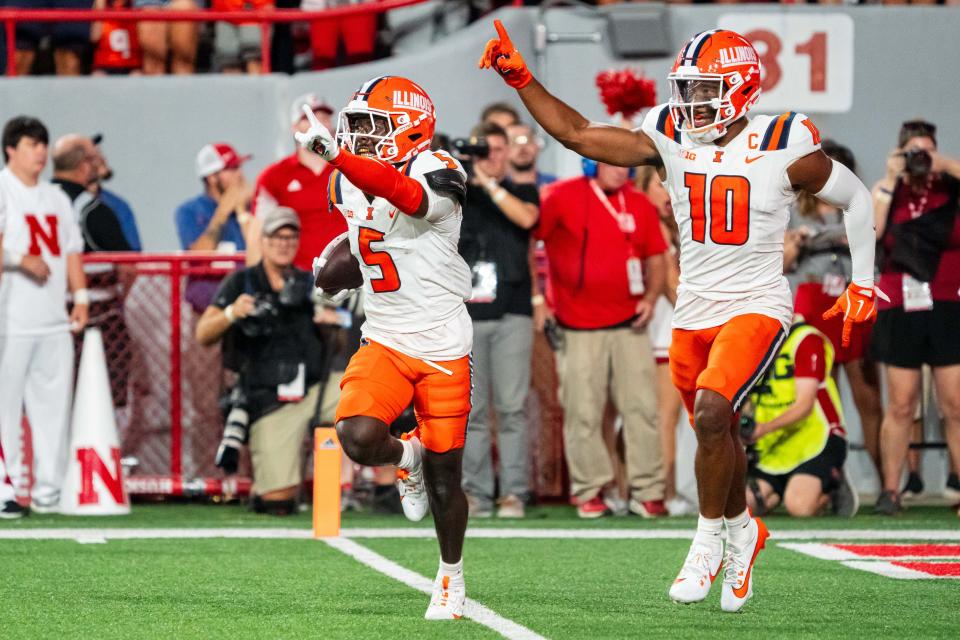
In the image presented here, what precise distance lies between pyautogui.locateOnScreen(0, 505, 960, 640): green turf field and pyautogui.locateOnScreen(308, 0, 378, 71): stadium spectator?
4.84 m

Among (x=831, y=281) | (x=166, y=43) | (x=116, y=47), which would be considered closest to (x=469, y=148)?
(x=831, y=281)

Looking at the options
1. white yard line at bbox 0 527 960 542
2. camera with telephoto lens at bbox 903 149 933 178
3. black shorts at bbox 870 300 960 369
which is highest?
camera with telephoto lens at bbox 903 149 933 178

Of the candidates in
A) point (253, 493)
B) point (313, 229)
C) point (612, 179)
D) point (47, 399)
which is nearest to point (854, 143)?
point (612, 179)

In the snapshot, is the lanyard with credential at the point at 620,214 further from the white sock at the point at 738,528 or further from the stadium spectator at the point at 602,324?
the white sock at the point at 738,528

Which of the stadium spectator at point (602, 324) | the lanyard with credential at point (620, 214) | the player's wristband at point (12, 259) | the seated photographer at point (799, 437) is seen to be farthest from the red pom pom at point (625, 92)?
the player's wristband at point (12, 259)

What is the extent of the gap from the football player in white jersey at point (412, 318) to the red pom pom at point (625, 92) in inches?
134

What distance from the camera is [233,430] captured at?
9.59m

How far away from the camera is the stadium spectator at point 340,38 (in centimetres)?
1248

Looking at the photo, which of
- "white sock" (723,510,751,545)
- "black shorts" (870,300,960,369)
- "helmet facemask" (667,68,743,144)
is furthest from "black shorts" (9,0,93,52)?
"white sock" (723,510,751,545)

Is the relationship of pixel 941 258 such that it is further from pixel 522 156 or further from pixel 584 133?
pixel 584 133

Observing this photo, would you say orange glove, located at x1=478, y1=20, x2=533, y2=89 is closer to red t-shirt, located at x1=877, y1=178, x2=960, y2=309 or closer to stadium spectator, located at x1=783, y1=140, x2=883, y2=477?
stadium spectator, located at x1=783, y1=140, x2=883, y2=477

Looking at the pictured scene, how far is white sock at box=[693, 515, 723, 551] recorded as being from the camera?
5.91 metres

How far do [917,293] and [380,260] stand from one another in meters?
4.50

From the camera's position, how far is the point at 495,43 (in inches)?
233
